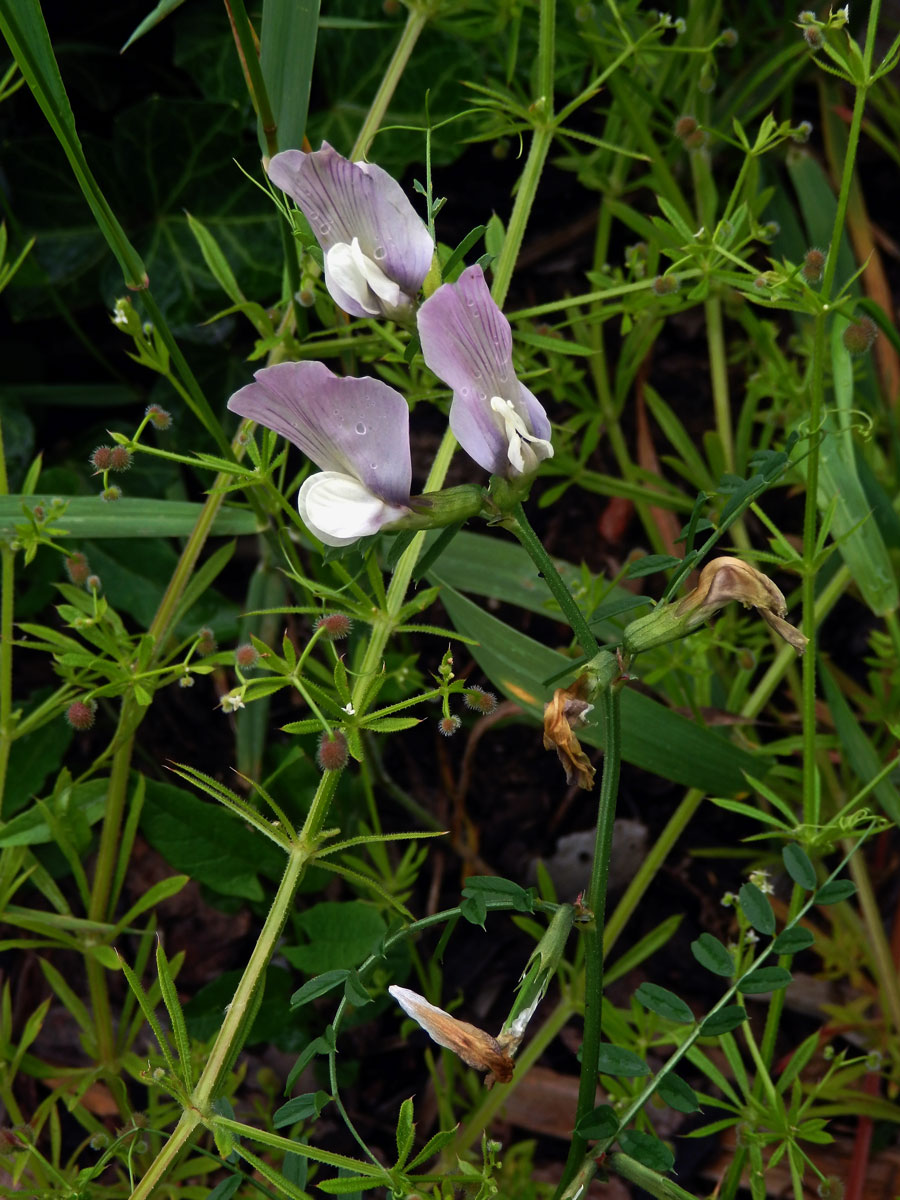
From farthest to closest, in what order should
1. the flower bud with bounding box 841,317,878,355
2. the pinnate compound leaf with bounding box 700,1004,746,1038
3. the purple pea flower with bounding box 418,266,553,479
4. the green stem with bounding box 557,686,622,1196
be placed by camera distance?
the flower bud with bounding box 841,317,878,355 → the pinnate compound leaf with bounding box 700,1004,746,1038 → the green stem with bounding box 557,686,622,1196 → the purple pea flower with bounding box 418,266,553,479

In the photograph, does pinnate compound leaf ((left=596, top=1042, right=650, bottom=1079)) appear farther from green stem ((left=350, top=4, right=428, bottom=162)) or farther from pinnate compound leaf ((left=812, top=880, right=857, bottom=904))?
green stem ((left=350, top=4, right=428, bottom=162))

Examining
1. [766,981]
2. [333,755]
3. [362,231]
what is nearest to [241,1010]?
[333,755]

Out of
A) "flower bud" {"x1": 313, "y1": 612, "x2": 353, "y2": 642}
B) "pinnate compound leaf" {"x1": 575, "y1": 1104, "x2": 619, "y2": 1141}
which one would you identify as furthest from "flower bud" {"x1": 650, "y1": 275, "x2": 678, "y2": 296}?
"pinnate compound leaf" {"x1": 575, "y1": 1104, "x2": 619, "y2": 1141}

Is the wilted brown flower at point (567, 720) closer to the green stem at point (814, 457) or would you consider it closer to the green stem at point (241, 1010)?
the green stem at point (241, 1010)

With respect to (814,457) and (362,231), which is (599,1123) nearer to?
(814,457)

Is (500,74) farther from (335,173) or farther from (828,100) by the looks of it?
(335,173)

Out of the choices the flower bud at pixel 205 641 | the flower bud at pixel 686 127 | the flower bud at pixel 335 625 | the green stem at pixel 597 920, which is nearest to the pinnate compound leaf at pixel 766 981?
the green stem at pixel 597 920
